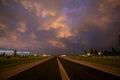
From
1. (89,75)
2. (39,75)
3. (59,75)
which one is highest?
(39,75)

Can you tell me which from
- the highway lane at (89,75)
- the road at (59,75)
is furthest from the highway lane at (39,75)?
the highway lane at (89,75)

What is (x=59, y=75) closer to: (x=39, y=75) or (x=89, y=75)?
(x=39, y=75)

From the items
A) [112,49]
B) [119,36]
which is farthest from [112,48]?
[119,36]

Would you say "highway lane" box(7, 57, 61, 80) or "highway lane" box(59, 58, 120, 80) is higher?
"highway lane" box(7, 57, 61, 80)

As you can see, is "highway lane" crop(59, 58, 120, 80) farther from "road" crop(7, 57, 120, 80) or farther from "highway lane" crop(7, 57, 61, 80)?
"highway lane" crop(7, 57, 61, 80)

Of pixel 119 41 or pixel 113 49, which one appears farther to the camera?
pixel 113 49

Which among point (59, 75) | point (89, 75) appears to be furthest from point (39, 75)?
point (89, 75)

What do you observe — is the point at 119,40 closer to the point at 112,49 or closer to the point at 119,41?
the point at 119,41

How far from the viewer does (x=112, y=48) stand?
624 ft

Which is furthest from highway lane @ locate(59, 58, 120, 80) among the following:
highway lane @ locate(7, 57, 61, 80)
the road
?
highway lane @ locate(7, 57, 61, 80)

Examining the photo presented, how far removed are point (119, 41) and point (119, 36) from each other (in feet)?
11.4

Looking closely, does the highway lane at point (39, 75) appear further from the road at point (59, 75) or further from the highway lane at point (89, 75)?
the highway lane at point (89, 75)

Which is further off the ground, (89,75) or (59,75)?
(59,75)

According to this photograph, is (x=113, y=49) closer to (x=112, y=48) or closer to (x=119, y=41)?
(x=112, y=48)
